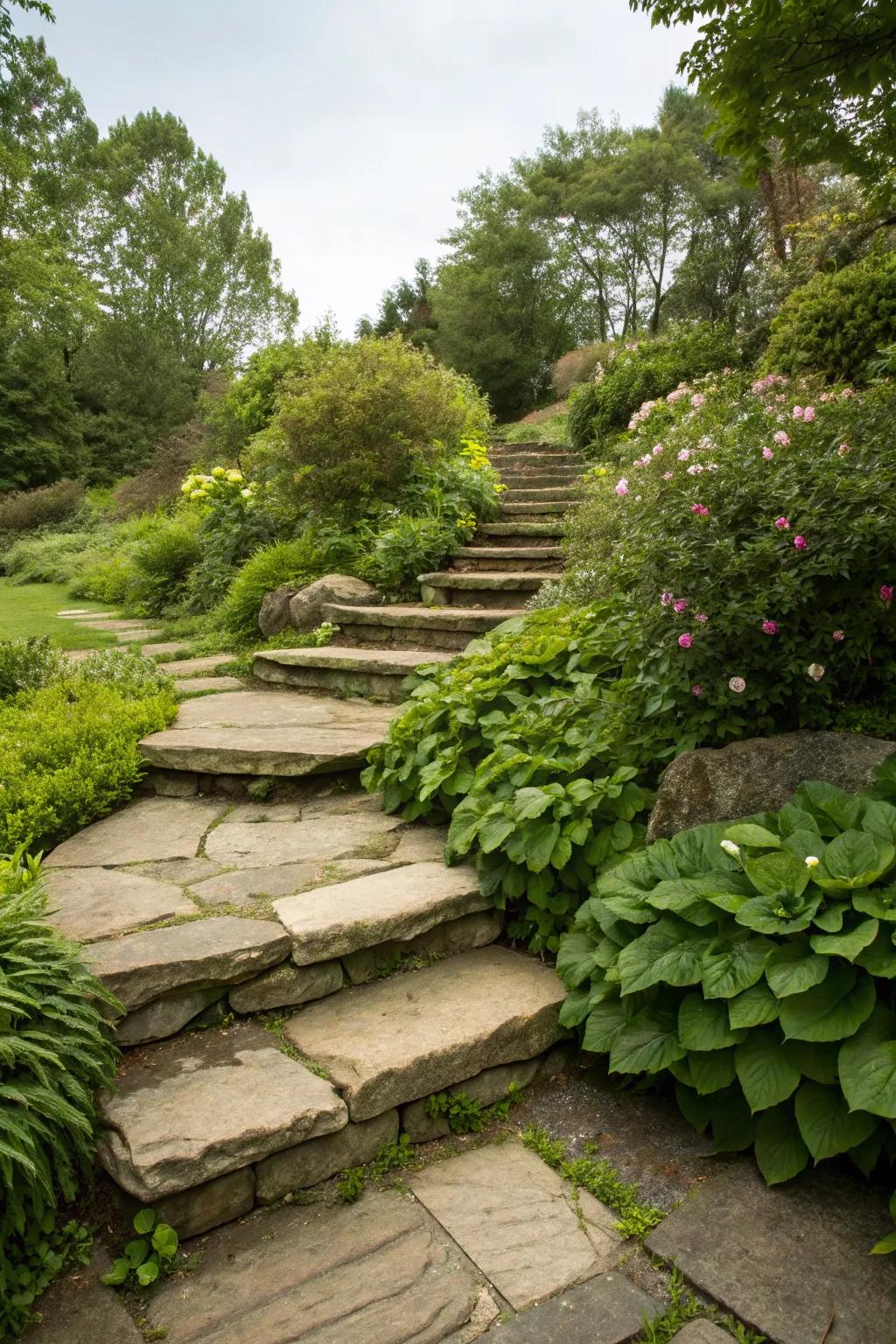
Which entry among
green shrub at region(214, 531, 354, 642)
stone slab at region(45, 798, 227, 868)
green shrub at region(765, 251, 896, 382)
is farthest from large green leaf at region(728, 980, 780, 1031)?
green shrub at region(765, 251, 896, 382)

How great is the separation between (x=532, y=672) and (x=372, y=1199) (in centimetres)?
194

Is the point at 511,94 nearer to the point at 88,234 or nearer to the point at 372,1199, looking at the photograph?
the point at 372,1199

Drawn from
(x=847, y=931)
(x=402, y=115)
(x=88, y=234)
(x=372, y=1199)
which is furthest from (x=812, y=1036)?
(x=88, y=234)

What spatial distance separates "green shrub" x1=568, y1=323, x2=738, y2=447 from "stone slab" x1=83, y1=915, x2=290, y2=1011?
8294mm

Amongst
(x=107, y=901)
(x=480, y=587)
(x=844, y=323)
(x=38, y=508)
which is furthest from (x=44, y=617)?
(x=38, y=508)

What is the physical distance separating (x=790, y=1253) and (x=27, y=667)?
4037 millimetres

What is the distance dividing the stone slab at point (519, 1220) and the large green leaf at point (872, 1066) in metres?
0.59

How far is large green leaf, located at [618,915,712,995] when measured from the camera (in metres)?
1.86

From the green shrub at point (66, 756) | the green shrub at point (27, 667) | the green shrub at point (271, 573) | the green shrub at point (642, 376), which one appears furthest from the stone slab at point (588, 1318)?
the green shrub at point (642, 376)

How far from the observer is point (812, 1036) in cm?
163

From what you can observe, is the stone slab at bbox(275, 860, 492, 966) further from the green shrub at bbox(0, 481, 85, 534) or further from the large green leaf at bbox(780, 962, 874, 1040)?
the green shrub at bbox(0, 481, 85, 534)

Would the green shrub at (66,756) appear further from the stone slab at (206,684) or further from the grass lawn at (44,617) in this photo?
the grass lawn at (44,617)

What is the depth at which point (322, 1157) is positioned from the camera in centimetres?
179

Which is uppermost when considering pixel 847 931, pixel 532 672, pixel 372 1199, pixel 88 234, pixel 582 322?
pixel 88 234
